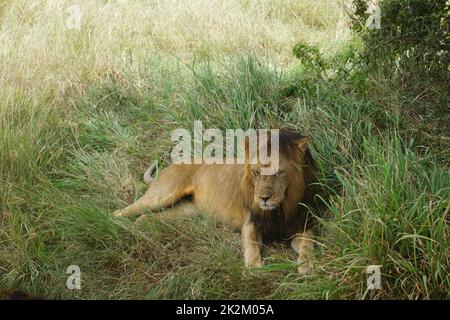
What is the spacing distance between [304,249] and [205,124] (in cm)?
202

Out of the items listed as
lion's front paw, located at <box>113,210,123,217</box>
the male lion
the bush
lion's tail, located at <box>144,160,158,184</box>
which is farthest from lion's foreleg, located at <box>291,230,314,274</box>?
the bush

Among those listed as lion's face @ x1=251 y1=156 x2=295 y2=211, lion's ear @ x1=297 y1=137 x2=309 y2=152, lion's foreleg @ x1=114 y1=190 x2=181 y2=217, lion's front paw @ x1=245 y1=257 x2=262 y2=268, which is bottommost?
lion's front paw @ x1=245 y1=257 x2=262 y2=268

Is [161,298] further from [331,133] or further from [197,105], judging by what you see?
[197,105]

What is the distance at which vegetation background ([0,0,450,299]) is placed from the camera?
4535 mm

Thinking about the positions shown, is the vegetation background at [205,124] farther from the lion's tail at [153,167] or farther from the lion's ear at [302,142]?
the lion's ear at [302,142]

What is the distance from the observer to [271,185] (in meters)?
5.04

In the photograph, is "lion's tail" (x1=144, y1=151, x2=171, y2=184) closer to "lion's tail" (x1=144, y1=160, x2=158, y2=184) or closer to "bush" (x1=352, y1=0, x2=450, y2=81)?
"lion's tail" (x1=144, y1=160, x2=158, y2=184)

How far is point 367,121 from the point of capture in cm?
604

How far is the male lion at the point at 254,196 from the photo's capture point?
5074 millimetres

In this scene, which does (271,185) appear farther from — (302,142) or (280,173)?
(302,142)

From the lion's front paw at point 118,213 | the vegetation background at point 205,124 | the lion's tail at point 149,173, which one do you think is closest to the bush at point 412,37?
the vegetation background at point 205,124

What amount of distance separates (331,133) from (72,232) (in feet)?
7.19

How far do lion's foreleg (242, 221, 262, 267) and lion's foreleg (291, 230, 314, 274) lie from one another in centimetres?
27
